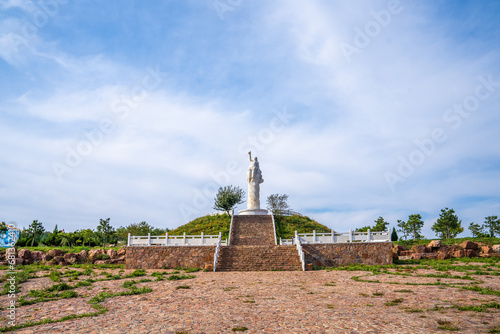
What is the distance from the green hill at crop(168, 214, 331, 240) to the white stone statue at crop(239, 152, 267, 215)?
2.60 m

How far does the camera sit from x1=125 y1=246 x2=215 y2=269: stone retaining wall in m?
25.9

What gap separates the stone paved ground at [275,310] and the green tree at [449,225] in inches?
1563

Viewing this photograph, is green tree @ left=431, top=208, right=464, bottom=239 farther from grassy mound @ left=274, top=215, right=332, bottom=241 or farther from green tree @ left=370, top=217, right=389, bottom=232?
grassy mound @ left=274, top=215, right=332, bottom=241

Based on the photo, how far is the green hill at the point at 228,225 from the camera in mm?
38697

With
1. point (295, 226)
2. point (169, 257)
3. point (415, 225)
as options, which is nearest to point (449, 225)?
point (415, 225)

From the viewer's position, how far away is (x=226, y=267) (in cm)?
2380

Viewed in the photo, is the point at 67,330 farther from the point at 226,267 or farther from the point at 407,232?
the point at 407,232

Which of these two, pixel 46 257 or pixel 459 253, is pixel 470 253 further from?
pixel 46 257

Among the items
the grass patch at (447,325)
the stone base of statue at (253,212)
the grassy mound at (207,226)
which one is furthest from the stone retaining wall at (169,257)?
the grass patch at (447,325)

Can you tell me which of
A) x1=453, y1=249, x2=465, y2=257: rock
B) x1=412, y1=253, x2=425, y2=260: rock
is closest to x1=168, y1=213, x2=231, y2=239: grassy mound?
x1=412, y1=253, x2=425, y2=260: rock

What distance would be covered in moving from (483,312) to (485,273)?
1028 centimetres

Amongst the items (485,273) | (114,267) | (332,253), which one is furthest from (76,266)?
(485,273)

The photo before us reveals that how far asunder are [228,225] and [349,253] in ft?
A: 58.8

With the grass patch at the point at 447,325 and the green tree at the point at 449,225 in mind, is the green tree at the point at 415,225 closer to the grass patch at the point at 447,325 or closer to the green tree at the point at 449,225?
the green tree at the point at 449,225
